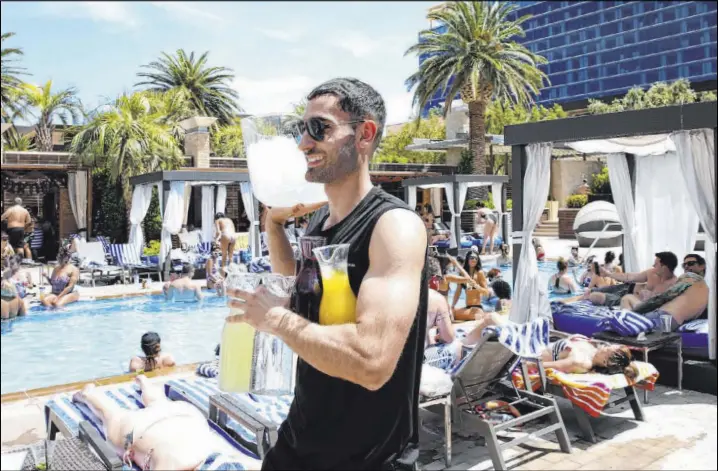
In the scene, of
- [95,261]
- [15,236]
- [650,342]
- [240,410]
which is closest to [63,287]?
[95,261]

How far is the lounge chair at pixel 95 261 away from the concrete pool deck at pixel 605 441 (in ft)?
27.9

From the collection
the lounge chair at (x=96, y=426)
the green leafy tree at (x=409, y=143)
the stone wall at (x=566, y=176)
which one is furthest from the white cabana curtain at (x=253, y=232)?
the green leafy tree at (x=409, y=143)

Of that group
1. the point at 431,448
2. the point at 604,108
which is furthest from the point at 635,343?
the point at 604,108

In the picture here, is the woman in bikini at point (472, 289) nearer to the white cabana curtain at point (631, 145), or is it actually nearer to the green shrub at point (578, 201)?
the white cabana curtain at point (631, 145)

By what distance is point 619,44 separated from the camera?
91.1 metres

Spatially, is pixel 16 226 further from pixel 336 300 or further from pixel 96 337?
pixel 336 300

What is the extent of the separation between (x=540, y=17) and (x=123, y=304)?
103615 mm

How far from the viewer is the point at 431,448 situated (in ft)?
13.2

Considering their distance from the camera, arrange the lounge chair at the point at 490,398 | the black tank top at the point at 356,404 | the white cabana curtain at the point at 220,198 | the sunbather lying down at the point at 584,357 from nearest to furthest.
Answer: the black tank top at the point at 356,404
the lounge chair at the point at 490,398
the sunbather lying down at the point at 584,357
the white cabana curtain at the point at 220,198

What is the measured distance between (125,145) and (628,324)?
50.1 feet

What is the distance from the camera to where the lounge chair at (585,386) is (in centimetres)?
416

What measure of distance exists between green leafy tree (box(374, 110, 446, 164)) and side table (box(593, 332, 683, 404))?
86.2 feet

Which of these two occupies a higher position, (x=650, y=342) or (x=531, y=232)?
(x=531, y=232)

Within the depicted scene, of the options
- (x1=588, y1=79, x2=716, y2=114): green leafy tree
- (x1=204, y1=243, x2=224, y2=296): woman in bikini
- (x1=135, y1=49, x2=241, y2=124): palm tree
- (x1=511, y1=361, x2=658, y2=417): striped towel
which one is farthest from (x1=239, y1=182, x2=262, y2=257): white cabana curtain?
(x1=588, y1=79, x2=716, y2=114): green leafy tree
